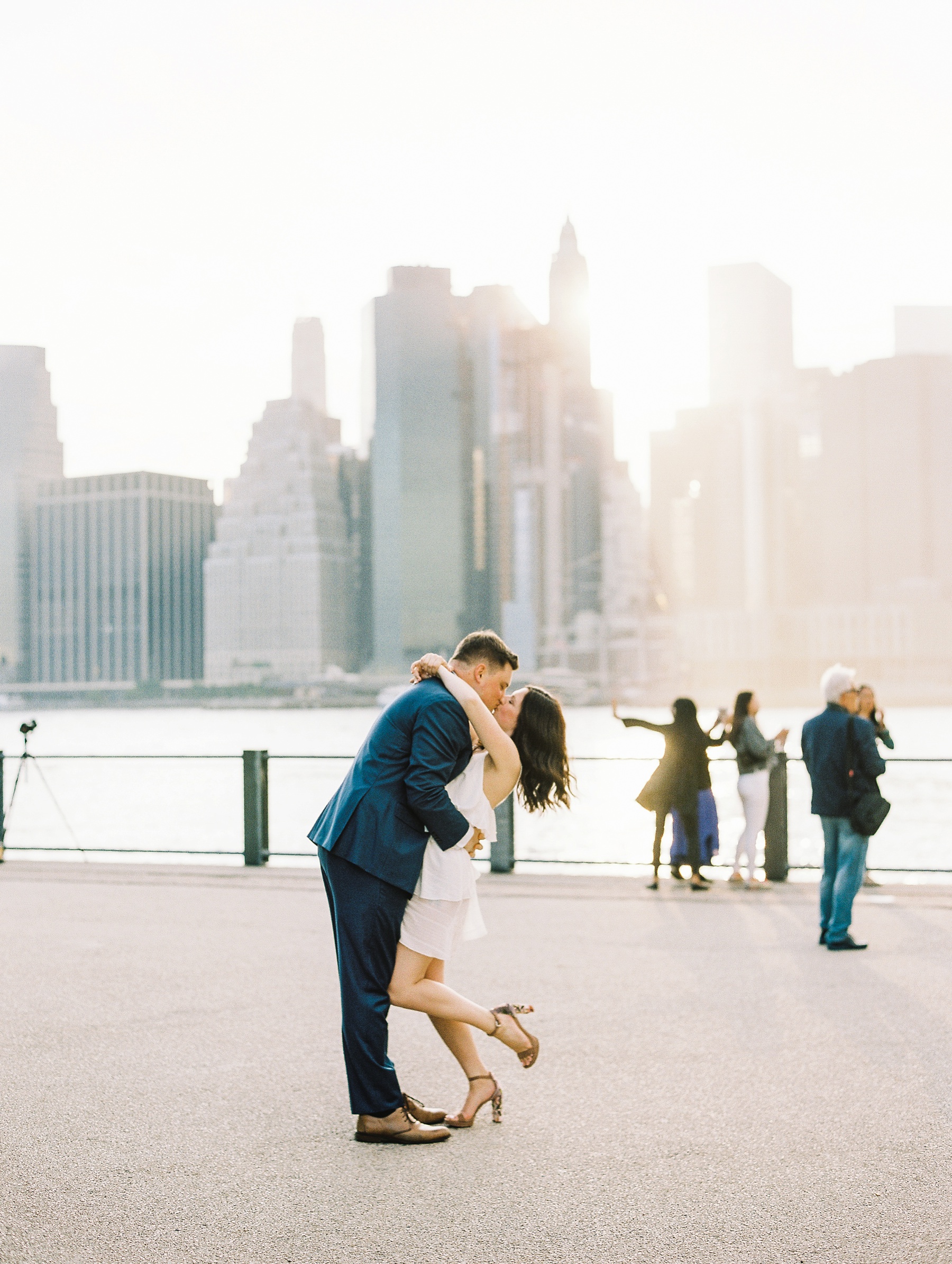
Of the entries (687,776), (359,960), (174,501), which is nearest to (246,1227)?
(359,960)

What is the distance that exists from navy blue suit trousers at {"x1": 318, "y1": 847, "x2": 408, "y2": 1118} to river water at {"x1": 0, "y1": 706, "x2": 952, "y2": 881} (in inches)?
38.7

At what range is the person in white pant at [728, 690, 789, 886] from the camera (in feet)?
37.2

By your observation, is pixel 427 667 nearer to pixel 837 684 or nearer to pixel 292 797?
pixel 837 684

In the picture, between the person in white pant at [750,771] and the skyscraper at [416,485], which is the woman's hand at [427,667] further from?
the skyscraper at [416,485]

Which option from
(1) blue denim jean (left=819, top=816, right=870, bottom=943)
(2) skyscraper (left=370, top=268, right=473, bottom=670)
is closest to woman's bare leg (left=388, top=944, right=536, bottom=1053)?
(1) blue denim jean (left=819, top=816, right=870, bottom=943)

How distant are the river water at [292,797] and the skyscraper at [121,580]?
22.5m

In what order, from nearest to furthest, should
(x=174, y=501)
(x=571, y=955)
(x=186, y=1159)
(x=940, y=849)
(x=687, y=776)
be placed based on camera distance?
(x=186, y=1159)
(x=571, y=955)
(x=687, y=776)
(x=940, y=849)
(x=174, y=501)

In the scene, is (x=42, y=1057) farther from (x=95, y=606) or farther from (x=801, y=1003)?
(x=95, y=606)

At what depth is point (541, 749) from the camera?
4887mm

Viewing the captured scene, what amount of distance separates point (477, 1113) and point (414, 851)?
107 cm

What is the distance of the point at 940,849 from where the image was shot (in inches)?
1774

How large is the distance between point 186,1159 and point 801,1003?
360 centimetres

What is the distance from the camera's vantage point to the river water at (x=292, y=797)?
136 feet

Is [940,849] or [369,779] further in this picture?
[940,849]
